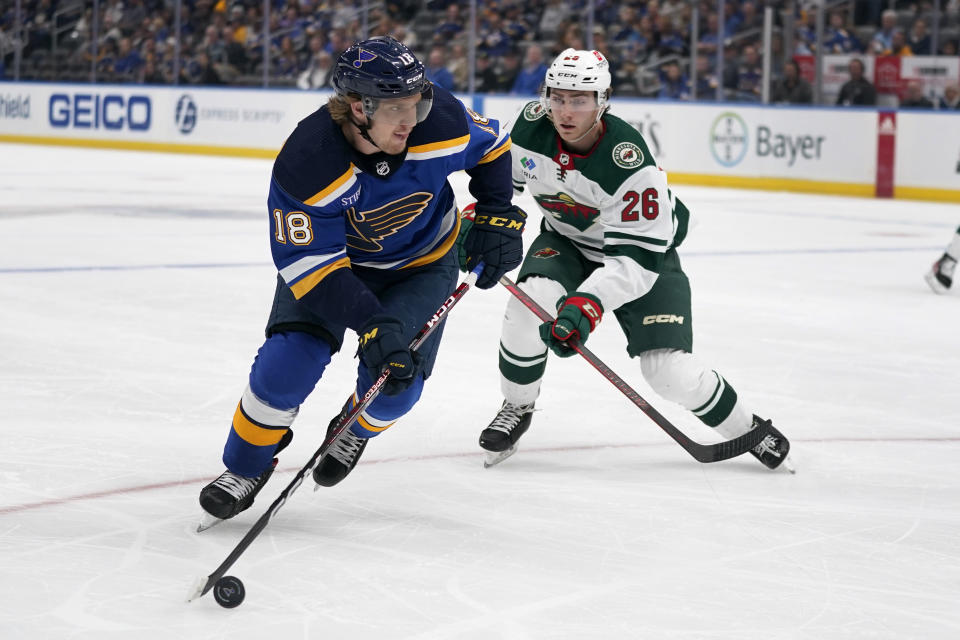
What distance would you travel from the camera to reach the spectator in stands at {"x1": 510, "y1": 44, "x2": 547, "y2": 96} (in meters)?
13.4

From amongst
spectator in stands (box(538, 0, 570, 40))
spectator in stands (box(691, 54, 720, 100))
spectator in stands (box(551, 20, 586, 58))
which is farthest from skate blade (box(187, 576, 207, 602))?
spectator in stands (box(538, 0, 570, 40))

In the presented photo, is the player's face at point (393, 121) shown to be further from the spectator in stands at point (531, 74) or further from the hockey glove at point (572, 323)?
the spectator in stands at point (531, 74)

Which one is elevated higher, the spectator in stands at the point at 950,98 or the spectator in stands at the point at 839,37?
the spectator in stands at the point at 839,37

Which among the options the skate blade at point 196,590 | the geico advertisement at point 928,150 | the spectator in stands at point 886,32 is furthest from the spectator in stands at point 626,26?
the skate blade at point 196,590

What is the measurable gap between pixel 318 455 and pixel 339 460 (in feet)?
0.78

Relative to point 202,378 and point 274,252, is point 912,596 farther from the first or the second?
point 202,378

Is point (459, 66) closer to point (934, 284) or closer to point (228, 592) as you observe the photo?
point (934, 284)

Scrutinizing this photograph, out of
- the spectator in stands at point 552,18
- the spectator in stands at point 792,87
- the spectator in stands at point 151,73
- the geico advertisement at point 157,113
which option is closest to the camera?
the spectator in stands at point 792,87

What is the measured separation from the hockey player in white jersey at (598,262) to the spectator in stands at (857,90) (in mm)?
8474

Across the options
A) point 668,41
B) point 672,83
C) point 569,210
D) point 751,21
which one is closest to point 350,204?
point 569,210

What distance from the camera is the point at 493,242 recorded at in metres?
3.09

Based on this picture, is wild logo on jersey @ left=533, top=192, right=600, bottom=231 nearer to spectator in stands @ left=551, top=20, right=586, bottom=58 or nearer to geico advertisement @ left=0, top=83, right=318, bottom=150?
spectator in stands @ left=551, top=20, right=586, bottom=58

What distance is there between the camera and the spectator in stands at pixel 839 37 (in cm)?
1138

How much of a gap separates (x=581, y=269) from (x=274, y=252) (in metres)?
1.04
